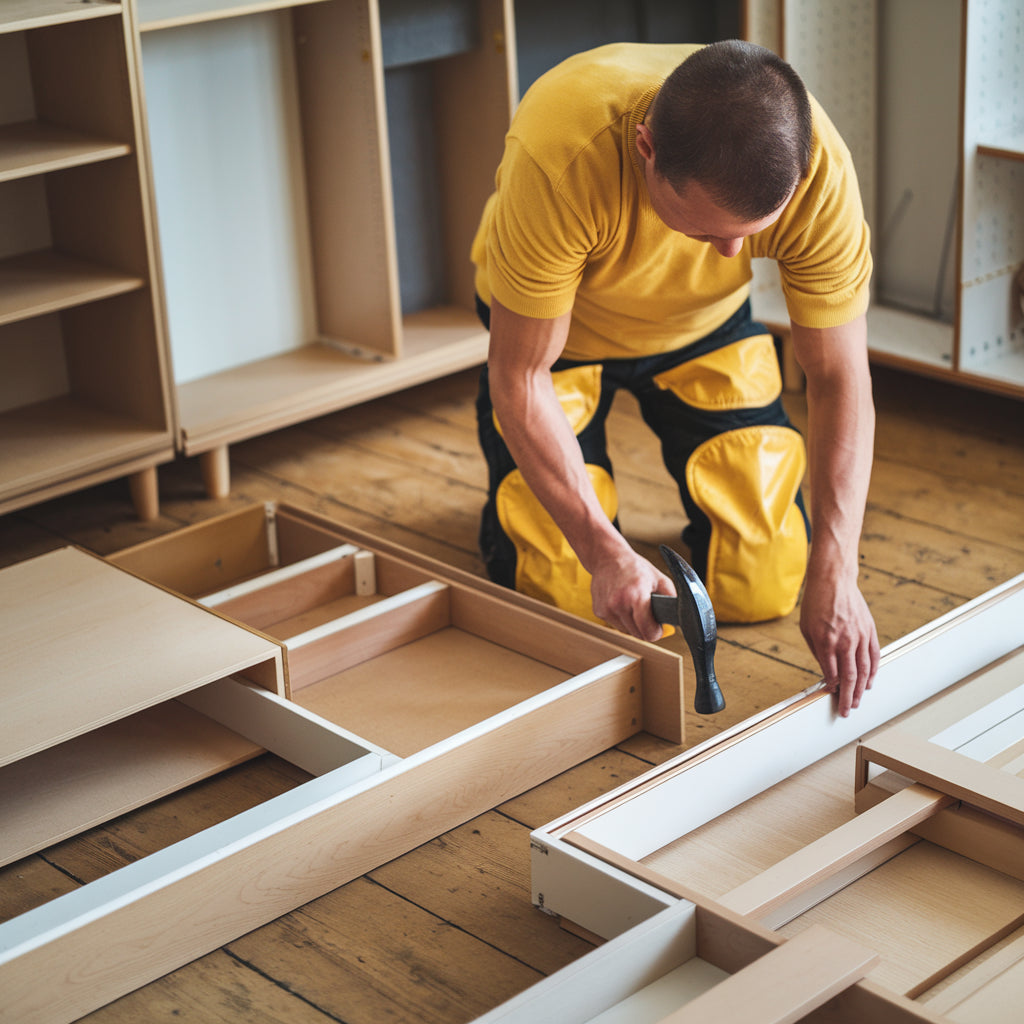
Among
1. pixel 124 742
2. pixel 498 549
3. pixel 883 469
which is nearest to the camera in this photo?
pixel 124 742

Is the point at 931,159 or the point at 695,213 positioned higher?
the point at 695,213

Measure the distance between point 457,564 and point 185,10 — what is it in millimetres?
1091

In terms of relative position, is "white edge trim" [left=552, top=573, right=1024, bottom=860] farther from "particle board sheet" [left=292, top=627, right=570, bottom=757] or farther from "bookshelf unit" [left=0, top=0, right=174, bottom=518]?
"bookshelf unit" [left=0, top=0, right=174, bottom=518]

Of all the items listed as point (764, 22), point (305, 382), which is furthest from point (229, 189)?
point (764, 22)

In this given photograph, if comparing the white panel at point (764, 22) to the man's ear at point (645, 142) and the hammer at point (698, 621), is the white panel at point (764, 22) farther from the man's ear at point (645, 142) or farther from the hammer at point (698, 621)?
the hammer at point (698, 621)

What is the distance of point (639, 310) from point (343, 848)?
91cm

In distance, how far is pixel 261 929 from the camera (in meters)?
1.72

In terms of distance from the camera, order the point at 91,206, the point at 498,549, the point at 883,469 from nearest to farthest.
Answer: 1. the point at 498,549
2. the point at 91,206
3. the point at 883,469

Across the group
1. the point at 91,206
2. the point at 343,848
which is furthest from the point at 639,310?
the point at 91,206

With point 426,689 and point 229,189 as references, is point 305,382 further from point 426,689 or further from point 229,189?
point 426,689

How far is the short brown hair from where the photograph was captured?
1.56 metres

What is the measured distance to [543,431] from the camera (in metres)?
1.96

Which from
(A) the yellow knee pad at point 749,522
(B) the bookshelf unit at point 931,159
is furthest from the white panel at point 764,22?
(A) the yellow knee pad at point 749,522

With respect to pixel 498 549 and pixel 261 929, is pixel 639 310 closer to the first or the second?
pixel 498 549
